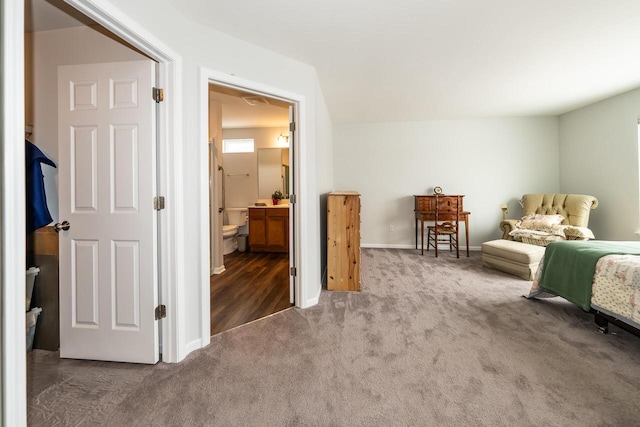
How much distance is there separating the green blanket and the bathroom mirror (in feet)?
13.6

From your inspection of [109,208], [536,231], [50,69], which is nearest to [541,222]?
[536,231]

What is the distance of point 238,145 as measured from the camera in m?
5.65

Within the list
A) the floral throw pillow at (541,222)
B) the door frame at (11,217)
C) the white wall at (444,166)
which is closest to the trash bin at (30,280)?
the door frame at (11,217)

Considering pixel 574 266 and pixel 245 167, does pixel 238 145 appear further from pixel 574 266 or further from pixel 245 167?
pixel 574 266

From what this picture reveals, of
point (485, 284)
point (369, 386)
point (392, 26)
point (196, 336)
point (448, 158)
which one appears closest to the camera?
point (369, 386)

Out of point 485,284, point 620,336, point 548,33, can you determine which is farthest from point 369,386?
point 548,33

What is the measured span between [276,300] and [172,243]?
4.60 ft

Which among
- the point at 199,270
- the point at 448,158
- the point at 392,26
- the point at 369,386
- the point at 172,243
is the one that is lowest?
the point at 369,386

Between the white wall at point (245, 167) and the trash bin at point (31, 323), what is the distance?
3.71 metres

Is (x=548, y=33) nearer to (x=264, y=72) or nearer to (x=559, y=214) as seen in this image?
(x=264, y=72)

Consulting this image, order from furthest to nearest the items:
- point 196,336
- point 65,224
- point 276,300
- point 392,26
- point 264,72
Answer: point 276,300
point 264,72
point 392,26
point 196,336
point 65,224

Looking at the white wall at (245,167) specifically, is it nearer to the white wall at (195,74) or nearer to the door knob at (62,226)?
the white wall at (195,74)

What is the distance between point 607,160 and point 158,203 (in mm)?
5722

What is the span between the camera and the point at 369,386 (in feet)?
5.22
